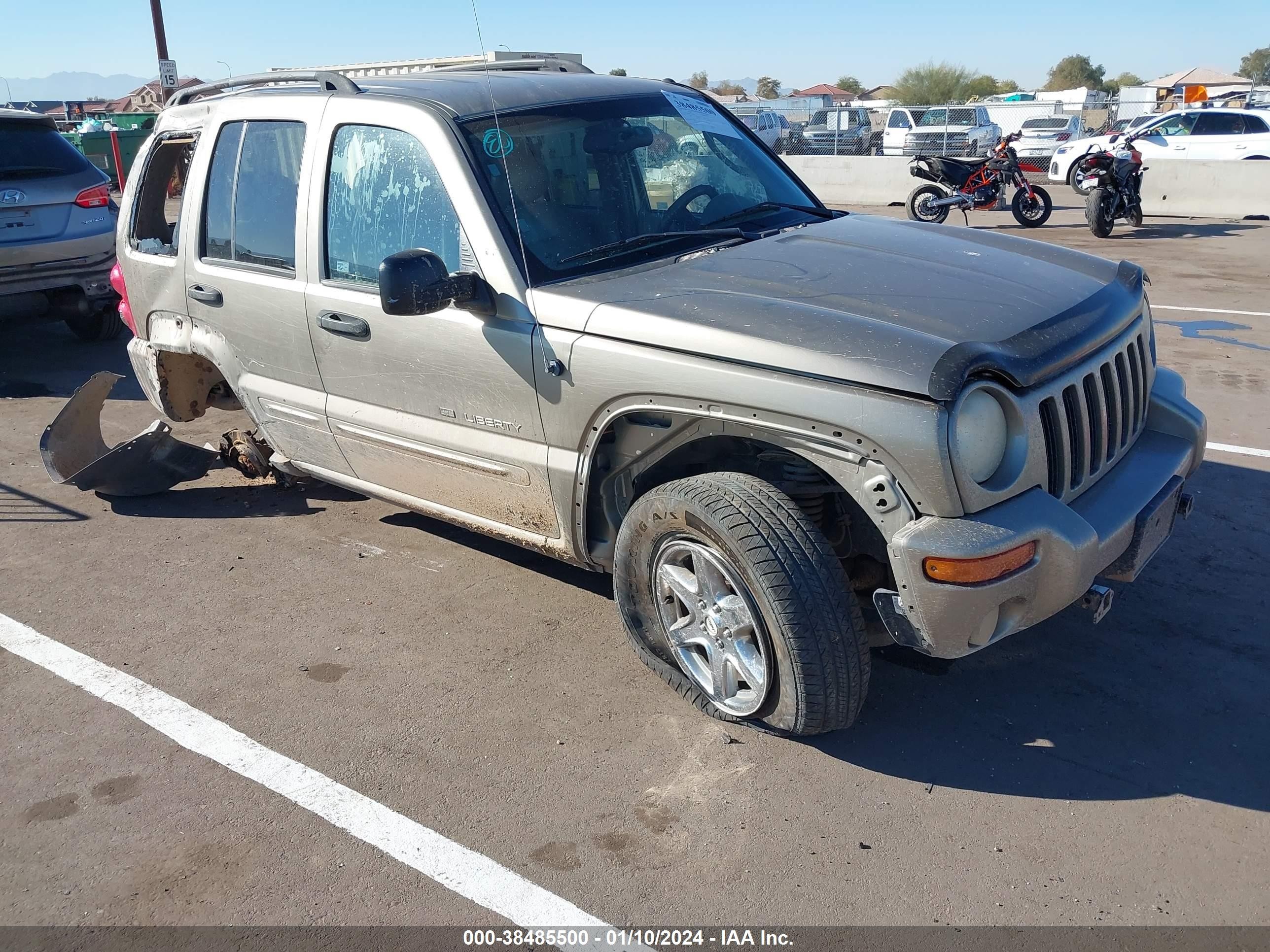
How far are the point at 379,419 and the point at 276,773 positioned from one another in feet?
4.75

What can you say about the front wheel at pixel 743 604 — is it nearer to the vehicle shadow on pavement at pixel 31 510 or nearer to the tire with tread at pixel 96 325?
the vehicle shadow on pavement at pixel 31 510

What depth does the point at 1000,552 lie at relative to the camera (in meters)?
2.82

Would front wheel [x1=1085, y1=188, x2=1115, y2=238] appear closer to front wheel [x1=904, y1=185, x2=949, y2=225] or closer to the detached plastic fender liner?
front wheel [x1=904, y1=185, x2=949, y2=225]

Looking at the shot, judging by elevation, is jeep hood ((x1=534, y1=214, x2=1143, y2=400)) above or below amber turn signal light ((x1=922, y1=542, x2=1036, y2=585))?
above

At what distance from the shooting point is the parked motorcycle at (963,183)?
48.2 ft

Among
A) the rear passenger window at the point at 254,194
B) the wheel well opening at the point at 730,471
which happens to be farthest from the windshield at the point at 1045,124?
the wheel well opening at the point at 730,471

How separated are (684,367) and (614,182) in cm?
118

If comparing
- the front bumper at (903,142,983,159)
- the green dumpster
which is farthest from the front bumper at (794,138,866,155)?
the green dumpster

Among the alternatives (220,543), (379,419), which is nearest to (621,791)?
(379,419)

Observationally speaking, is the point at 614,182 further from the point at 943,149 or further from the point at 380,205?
the point at 943,149

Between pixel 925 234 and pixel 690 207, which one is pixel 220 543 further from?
pixel 925 234

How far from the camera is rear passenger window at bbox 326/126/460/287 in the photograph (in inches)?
152

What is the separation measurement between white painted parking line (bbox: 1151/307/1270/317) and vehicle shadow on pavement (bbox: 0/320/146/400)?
8.45 meters

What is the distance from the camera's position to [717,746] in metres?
3.45
